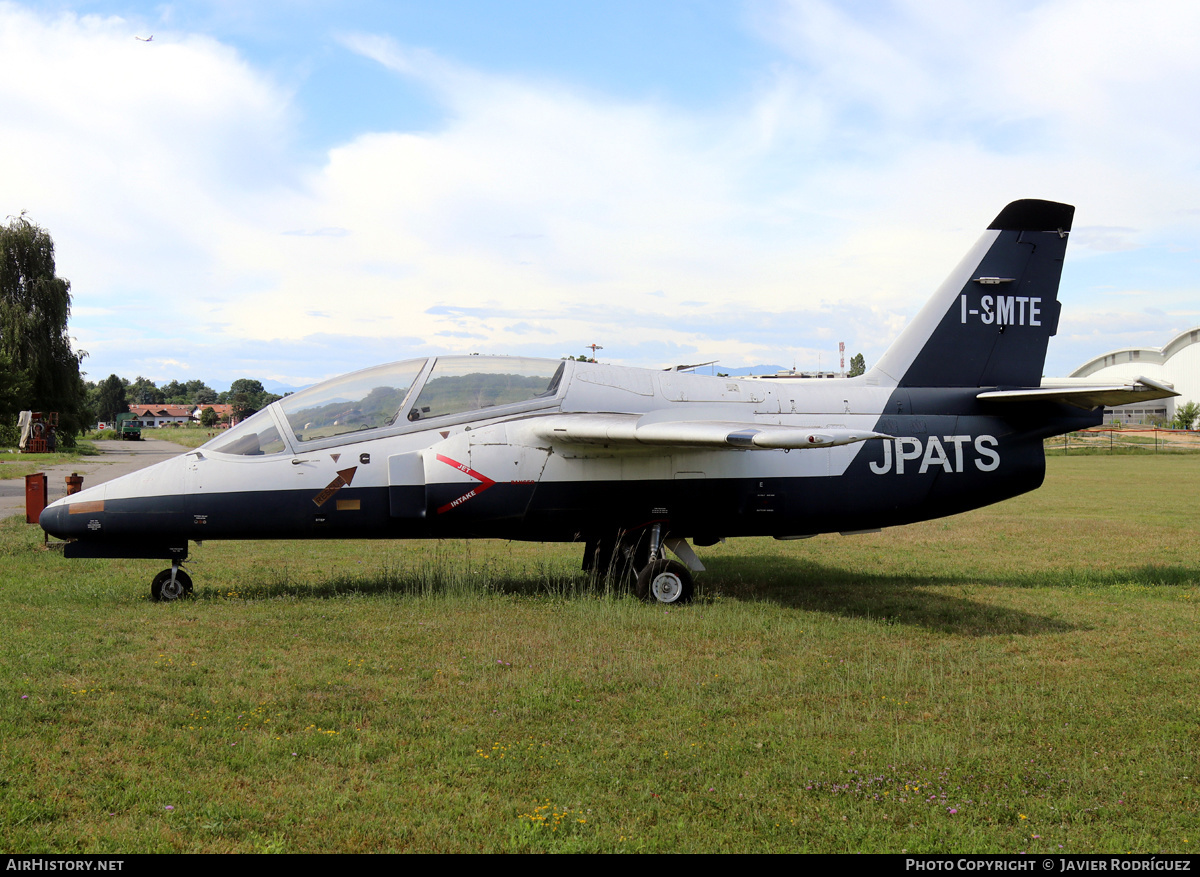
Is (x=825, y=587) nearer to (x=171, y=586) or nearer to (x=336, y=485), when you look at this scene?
(x=336, y=485)

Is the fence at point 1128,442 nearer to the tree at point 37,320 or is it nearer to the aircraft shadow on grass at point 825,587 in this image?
the aircraft shadow on grass at point 825,587

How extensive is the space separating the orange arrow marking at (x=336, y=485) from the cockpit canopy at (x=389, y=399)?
18.9 inches

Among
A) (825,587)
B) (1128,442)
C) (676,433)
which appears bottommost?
(825,587)

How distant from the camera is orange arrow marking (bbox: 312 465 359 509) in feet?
32.0

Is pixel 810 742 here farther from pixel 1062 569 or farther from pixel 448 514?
pixel 1062 569

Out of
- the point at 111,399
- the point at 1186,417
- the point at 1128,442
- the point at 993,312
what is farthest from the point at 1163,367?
the point at 111,399

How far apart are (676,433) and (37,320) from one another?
2107 inches

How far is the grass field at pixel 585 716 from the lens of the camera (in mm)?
4391

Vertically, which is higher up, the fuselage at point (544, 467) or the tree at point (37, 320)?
the tree at point (37, 320)

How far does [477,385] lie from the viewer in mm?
10273

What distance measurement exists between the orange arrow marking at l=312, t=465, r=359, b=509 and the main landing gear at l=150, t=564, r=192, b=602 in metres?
1.84

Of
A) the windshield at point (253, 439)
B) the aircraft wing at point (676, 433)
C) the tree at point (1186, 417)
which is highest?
the tree at point (1186, 417)

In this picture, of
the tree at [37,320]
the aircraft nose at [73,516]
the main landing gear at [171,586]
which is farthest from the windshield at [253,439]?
the tree at [37,320]
